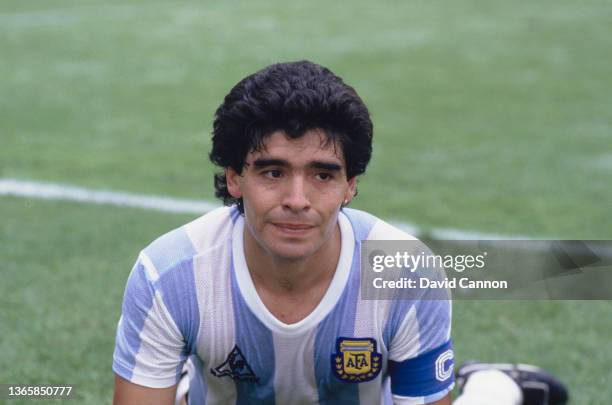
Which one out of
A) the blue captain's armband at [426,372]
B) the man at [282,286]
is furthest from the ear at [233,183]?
the blue captain's armband at [426,372]

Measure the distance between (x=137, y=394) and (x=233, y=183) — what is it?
0.76 metres

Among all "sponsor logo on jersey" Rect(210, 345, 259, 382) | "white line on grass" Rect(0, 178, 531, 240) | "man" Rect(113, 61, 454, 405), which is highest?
"white line on grass" Rect(0, 178, 531, 240)

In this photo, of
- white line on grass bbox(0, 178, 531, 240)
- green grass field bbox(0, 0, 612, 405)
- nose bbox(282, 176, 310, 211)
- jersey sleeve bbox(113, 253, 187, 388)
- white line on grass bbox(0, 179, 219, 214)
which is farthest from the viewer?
white line on grass bbox(0, 179, 219, 214)

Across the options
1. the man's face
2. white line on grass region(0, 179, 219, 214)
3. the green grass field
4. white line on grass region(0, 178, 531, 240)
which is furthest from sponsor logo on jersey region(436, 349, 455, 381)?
white line on grass region(0, 179, 219, 214)

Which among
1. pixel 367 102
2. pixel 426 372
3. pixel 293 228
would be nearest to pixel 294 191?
pixel 293 228

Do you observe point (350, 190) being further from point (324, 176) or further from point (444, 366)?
point (444, 366)

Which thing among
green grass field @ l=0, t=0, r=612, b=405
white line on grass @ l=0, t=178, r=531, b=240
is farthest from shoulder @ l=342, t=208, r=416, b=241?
white line on grass @ l=0, t=178, r=531, b=240

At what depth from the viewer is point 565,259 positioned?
6500 millimetres

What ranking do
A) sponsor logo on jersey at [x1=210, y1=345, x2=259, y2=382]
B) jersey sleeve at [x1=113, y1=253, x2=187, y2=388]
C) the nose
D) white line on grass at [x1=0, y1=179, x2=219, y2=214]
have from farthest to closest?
white line on grass at [x1=0, y1=179, x2=219, y2=214]
sponsor logo on jersey at [x1=210, y1=345, x2=259, y2=382]
jersey sleeve at [x1=113, y1=253, x2=187, y2=388]
the nose

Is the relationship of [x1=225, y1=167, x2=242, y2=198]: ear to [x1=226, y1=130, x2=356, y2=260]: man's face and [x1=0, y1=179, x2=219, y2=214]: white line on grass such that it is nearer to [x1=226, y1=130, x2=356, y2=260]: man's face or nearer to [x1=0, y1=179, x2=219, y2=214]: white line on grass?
[x1=226, y1=130, x2=356, y2=260]: man's face

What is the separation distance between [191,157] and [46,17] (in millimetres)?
8906

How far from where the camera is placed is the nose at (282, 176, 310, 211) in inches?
128

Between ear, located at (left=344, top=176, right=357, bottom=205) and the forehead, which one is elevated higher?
the forehead

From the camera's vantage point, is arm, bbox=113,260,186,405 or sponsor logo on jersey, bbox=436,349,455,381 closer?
arm, bbox=113,260,186,405
